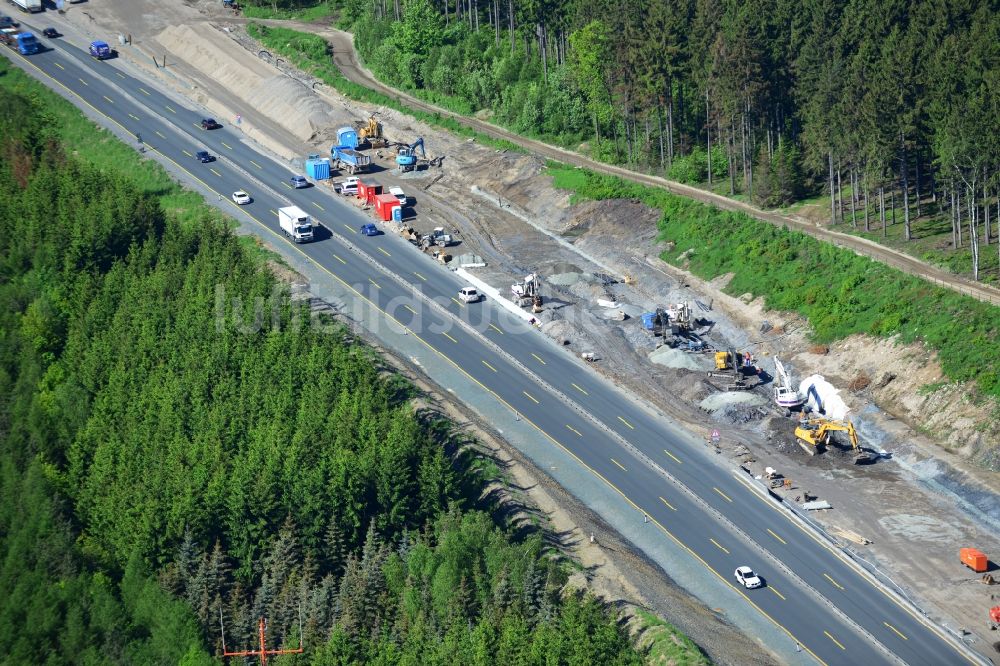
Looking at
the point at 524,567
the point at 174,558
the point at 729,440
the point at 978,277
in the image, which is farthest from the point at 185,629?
the point at 978,277

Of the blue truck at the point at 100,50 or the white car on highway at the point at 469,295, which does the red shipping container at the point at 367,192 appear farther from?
the blue truck at the point at 100,50

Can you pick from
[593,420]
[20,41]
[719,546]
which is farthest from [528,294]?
[20,41]

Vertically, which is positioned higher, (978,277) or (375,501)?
(978,277)

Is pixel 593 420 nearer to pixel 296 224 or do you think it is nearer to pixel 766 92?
pixel 296 224

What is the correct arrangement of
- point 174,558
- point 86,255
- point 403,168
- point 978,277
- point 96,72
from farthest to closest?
point 96,72 → point 403,168 → point 86,255 → point 978,277 → point 174,558

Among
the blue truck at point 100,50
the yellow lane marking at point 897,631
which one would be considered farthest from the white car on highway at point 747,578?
the blue truck at point 100,50

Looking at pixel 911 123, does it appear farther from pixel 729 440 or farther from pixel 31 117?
pixel 31 117

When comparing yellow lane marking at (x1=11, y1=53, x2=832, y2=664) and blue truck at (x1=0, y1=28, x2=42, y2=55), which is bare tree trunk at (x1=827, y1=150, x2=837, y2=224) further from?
blue truck at (x1=0, y1=28, x2=42, y2=55)
